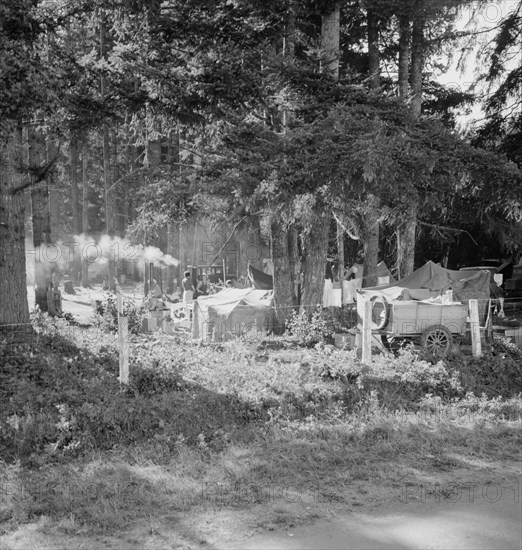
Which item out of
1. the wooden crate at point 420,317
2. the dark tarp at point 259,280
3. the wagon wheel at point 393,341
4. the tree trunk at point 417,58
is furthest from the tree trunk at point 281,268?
the dark tarp at point 259,280

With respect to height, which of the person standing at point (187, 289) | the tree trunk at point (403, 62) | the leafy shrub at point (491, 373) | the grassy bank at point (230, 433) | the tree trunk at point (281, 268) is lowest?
the leafy shrub at point (491, 373)

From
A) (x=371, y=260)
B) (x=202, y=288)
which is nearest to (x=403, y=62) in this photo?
(x=371, y=260)

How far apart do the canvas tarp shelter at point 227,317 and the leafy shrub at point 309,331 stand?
1.17 meters

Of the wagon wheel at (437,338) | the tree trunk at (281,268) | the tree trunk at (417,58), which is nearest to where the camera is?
the wagon wheel at (437,338)

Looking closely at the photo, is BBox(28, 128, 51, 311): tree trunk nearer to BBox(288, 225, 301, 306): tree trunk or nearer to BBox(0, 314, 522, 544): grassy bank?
BBox(288, 225, 301, 306): tree trunk

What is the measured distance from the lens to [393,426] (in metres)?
7.71

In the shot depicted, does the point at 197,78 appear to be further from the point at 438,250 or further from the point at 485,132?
the point at 438,250

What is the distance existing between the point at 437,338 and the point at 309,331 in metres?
2.91

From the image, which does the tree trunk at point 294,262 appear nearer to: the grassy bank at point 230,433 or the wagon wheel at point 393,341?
the wagon wheel at point 393,341

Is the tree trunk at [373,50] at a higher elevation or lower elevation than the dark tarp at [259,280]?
higher

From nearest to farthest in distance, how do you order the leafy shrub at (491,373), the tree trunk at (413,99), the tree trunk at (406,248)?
the leafy shrub at (491,373) < the tree trunk at (413,99) < the tree trunk at (406,248)

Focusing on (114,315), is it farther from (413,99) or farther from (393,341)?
(413,99)

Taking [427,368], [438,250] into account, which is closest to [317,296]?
[427,368]

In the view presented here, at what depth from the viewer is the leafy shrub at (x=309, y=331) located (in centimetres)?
1409
